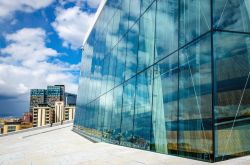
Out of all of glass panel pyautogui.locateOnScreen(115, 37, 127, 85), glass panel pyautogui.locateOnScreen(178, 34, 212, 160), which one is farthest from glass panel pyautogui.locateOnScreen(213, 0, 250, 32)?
glass panel pyautogui.locateOnScreen(115, 37, 127, 85)

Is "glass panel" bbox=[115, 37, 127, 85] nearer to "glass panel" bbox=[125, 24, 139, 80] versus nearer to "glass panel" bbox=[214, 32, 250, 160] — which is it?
"glass panel" bbox=[125, 24, 139, 80]

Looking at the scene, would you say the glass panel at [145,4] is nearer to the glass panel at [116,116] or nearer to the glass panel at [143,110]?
the glass panel at [143,110]

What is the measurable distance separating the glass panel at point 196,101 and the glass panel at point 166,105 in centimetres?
51

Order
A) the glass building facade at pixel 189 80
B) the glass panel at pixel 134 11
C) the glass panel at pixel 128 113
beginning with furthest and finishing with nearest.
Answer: the glass panel at pixel 134 11 < the glass panel at pixel 128 113 < the glass building facade at pixel 189 80

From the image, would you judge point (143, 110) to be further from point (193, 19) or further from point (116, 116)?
point (193, 19)

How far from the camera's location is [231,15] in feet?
32.2

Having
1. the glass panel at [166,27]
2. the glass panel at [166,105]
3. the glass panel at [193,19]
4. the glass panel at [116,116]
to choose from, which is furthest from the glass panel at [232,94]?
the glass panel at [116,116]

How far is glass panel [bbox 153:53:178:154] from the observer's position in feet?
37.2

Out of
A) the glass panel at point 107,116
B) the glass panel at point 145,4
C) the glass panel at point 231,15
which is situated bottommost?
the glass panel at point 107,116

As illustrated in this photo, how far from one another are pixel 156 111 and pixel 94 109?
57.4 feet

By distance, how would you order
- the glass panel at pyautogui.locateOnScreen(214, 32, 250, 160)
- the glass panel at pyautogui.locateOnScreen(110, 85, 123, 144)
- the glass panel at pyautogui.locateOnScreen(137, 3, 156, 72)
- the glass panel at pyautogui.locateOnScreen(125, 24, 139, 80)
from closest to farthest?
1. the glass panel at pyautogui.locateOnScreen(214, 32, 250, 160)
2. the glass panel at pyautogui.locateOnScreen(137, 3, 156, 72)
3. the glass panel at pyautogui.locateOnScreen(125, 24, 139, 80)
4. the glass panel at pyautogui.locateOnScreen(110, 85, 123, 144)

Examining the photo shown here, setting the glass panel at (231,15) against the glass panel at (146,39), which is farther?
the glass panel at (146,39)

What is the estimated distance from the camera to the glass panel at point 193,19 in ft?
32.4

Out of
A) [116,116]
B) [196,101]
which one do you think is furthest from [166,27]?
[116,116]
